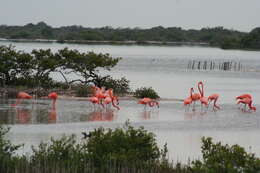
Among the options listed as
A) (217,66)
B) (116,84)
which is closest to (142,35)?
(217,66)

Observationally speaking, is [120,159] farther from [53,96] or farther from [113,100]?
[113,100]

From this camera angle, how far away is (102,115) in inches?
845

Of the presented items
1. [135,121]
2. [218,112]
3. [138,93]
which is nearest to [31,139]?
[135,121]

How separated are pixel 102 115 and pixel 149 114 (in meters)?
1.61

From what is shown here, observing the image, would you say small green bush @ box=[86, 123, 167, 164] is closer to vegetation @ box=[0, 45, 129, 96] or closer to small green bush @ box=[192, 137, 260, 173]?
small green bush @ box=[192, 137, 260, 173]

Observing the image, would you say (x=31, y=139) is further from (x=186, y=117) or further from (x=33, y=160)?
(x=186, y=117)

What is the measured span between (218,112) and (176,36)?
119 m

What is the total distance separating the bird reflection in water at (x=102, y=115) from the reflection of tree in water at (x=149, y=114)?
3.22 ft

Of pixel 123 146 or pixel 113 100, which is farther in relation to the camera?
pixel 113 100

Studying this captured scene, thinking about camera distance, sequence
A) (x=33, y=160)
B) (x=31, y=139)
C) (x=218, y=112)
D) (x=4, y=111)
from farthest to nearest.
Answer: (x=218, y=112) < (x=4, y=111) < (x=31, y=139) < (x=33, y=160)

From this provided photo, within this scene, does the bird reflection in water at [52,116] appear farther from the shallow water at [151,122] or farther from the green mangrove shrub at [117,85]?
the green mangrove shrub at [117,85]

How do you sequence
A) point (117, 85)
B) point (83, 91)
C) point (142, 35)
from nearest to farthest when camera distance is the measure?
point (83, 91) < point (117, 85) < point (142, 35)

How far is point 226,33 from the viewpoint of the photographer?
485 feet

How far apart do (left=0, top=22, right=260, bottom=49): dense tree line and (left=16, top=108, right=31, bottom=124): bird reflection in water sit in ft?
306
